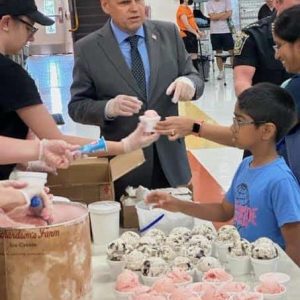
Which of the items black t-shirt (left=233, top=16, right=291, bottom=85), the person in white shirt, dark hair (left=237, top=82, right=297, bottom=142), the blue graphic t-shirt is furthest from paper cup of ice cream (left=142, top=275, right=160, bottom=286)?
the person in white shirt

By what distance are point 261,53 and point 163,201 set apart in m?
1.32

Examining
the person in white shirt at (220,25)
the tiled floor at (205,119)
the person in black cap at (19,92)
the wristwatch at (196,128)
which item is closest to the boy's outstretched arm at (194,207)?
the person in black cap at (19,92)

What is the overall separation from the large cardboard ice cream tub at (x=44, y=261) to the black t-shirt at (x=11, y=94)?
37.7 inches

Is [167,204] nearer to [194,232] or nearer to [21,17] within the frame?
[194,232]

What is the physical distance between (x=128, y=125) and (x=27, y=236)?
1.58m

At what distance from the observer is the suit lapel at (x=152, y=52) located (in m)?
2.82

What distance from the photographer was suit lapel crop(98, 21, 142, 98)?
9.23 feet

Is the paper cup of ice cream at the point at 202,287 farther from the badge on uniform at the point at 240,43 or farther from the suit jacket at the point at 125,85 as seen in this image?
the badge on uniform at the point at 240,43

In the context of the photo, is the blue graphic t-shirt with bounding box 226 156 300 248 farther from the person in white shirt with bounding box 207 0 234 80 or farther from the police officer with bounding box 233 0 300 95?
the person in white shirt with bounding box 207 0 234 80

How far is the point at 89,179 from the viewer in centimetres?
232

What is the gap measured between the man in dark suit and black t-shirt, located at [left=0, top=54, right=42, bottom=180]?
1.76 ft

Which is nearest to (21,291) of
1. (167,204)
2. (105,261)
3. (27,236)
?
(27,236)

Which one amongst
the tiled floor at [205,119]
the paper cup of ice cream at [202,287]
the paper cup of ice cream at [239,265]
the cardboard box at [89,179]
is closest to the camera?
the paper cup of ice cream at [202,287]

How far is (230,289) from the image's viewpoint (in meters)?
1.57
